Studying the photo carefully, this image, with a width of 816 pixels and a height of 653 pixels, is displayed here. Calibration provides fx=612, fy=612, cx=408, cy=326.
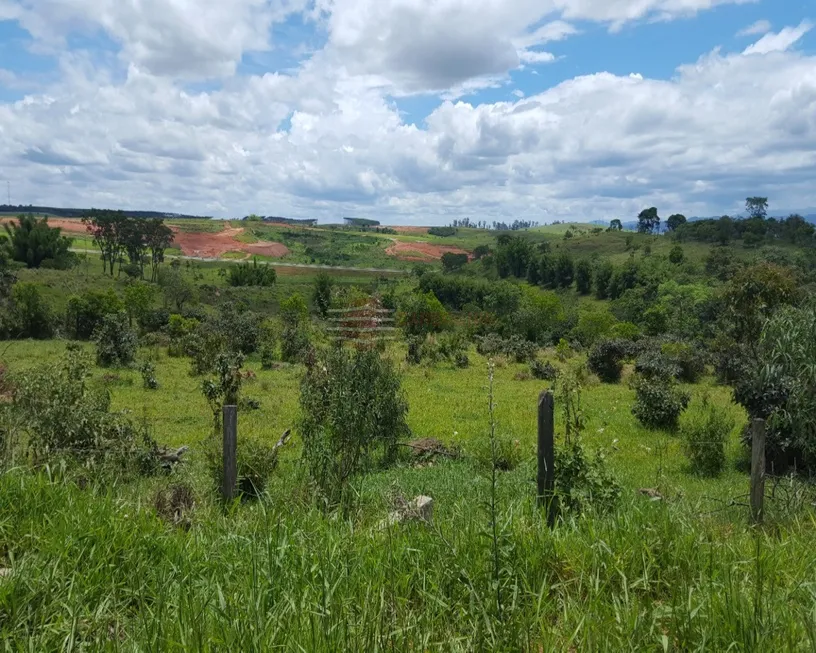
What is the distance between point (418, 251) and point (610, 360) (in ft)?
327

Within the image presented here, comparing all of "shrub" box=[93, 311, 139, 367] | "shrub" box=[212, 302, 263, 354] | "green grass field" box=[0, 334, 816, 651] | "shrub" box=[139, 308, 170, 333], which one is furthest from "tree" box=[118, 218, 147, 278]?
"green grass field" box=[0, 334, 816, 651]

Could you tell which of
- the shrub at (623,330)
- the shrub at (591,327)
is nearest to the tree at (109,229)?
the shrub at (591,327)

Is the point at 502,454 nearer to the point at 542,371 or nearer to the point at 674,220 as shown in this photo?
the point at 542,371

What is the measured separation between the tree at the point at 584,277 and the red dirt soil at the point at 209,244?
51968mm

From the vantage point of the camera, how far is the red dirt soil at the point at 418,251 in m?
118

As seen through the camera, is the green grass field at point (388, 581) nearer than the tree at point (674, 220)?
Yes

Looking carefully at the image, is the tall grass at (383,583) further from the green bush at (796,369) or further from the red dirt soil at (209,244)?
the red dirt soil at (209,244)

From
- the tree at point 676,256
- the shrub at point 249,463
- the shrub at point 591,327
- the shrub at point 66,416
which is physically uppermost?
the tree at point 676,256

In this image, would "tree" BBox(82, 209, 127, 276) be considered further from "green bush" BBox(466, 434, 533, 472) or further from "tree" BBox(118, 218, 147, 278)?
"green bush" BBox(466, 434, 533, 472)

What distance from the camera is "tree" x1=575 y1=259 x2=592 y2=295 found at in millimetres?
75500

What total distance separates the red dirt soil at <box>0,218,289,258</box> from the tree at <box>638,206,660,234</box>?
218ft

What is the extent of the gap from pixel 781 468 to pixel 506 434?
5.22 meters

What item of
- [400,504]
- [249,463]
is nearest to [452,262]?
[249,463]

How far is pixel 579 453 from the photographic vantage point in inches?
239
